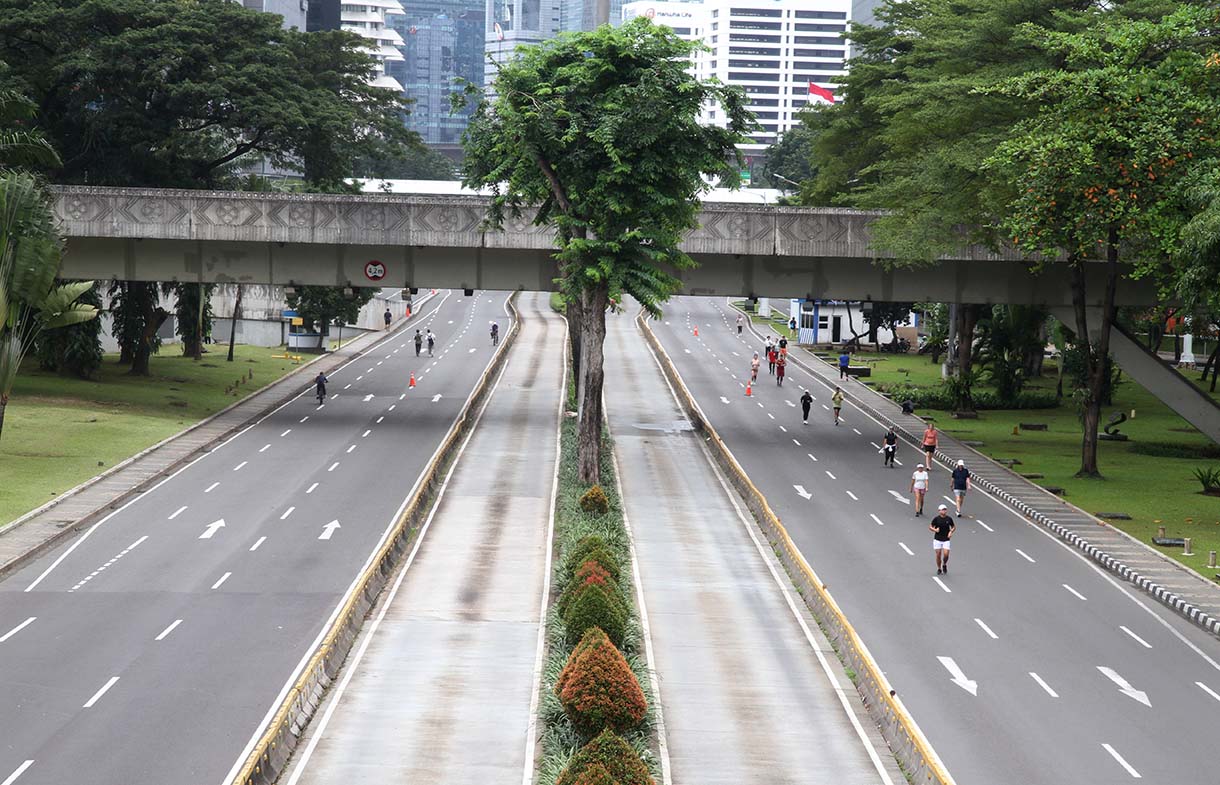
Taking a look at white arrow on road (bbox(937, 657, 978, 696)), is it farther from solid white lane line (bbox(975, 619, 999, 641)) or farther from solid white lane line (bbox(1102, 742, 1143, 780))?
solid white lane line (bbox(1102, 742, 1143, 780))

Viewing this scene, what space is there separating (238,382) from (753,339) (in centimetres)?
4881

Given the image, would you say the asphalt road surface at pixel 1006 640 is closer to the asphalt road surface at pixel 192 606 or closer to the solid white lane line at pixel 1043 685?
the solid white lane line at pixel 1043 685

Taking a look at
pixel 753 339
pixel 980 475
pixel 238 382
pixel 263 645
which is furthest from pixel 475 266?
pixel 753 339

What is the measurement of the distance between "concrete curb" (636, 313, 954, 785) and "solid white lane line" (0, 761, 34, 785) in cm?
1330

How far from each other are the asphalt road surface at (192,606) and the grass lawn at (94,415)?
9.67ft

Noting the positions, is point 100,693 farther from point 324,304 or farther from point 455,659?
point 324,304

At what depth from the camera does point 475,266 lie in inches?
2527

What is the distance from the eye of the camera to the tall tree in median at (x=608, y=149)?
48.0m

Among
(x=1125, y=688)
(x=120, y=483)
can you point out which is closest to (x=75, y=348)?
(x=120, y=483)

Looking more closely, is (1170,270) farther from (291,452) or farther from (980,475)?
(291,452)

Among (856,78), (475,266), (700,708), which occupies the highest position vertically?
(856,78)

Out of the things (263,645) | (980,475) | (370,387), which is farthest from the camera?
(370,387)

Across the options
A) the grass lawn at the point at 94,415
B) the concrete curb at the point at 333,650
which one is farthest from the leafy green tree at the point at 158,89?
the concrete curb at the point at 333,650

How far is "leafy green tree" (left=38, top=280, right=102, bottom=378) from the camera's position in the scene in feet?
227
